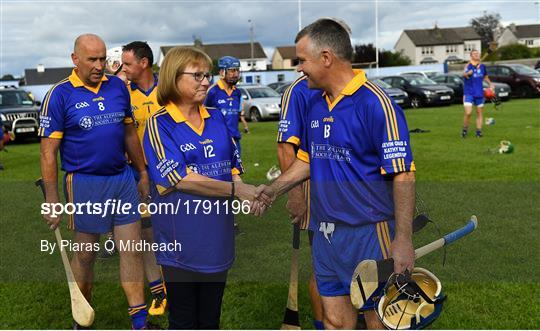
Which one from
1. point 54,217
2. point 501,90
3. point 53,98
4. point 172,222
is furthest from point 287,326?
point 501,90

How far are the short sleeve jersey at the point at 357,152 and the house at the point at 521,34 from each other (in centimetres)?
13833

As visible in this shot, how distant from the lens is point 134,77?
19.0ft

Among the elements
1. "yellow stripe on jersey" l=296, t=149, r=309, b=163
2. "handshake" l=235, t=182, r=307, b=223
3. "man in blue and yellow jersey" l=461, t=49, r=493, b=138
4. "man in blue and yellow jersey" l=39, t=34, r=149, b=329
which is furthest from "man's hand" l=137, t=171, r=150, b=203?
"man in blue and yellow jersey" l=461, t=49, r=493, b=138

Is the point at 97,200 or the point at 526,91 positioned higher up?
the point at 97,200

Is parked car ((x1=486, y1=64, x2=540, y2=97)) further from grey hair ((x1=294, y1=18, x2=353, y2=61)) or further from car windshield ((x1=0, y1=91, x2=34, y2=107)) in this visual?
grey hair ((x1=294, y1=18, x2=353, y2=61))

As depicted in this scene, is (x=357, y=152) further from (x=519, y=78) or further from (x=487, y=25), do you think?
(x=487, y=25)

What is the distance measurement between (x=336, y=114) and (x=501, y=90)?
94.1ft

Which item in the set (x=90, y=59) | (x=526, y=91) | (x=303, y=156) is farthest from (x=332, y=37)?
(x=526, y=91)

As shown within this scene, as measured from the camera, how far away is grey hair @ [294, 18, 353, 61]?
130 inches

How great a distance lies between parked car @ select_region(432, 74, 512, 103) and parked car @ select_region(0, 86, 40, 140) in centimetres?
1941

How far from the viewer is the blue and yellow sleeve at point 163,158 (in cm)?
355

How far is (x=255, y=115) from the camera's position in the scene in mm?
28016

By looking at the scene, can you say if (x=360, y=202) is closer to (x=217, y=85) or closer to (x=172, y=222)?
(x=172, y=222)

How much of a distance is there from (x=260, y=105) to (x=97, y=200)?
2304 cm
